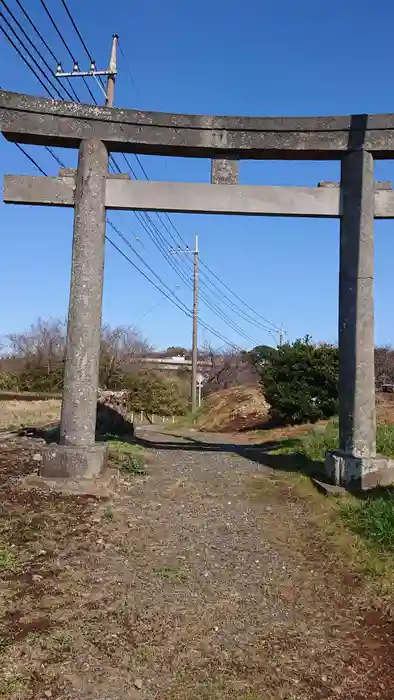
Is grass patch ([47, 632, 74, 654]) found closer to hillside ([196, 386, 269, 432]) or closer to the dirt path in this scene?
the dirt path

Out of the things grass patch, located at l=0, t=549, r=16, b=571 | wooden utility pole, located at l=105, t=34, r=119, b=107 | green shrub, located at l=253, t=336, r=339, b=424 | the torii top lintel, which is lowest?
grass patch, located at l=0, t=549, r=16, b=571

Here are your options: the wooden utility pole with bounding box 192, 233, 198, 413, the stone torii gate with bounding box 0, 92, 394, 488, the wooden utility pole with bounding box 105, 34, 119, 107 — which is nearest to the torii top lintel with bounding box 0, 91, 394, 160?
the stone torii gate with bounding box 0, 92, 394, 488

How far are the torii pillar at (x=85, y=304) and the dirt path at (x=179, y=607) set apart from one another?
3.18 feet

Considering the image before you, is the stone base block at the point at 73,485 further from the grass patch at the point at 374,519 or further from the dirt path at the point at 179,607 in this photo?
the grass patch at the point at 374,519

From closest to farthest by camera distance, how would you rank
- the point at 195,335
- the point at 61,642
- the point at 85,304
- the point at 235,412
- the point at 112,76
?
the point at 61,642
the point at 85,304
the point at 112,76
the point at 235,412
the point at 195,335

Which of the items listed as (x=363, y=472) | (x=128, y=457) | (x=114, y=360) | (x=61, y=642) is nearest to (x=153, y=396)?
(x=114, y=360)

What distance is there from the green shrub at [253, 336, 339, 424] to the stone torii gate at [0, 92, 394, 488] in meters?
7.28

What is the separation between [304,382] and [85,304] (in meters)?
8.75

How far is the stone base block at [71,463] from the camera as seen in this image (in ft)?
20.6

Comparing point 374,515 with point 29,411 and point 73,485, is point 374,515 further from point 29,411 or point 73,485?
point 29,411

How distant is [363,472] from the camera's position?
636cm

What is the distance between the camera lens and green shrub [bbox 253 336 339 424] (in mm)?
13984

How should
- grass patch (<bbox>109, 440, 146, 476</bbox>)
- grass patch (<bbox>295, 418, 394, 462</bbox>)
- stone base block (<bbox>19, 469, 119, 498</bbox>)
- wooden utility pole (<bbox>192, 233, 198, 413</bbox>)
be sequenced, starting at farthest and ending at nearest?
1. wooden utility pole (<bbox>192, 233, 198, 413</bbox>)
2. grass patch (<bbox>295, 418, 394, 462</bbox>)
3. grass patch (<bbox>109, 440, 146, 476</bbox>)
4. stone base block (<bbox>19, 469, 119, 498</bbox>)

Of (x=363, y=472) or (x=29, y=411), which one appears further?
(x=29, y=411)
